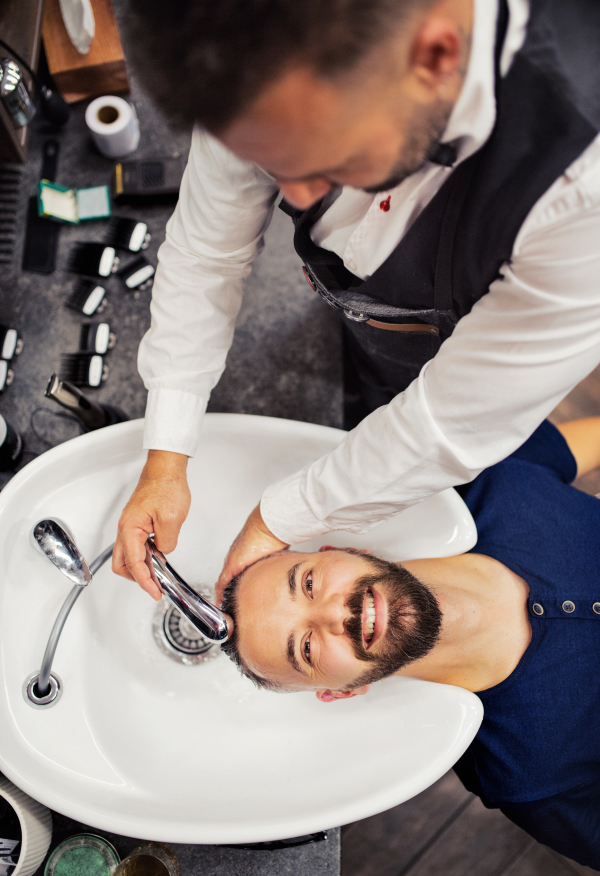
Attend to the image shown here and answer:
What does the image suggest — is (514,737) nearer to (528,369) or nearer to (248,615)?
(248,615)

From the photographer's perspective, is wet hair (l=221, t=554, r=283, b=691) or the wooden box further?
the wooden box

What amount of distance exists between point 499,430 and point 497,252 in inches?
9.2

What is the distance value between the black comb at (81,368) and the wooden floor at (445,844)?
148cm

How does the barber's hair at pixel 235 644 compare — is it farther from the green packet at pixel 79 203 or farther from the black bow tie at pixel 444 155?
the green packet at pixel 79 203

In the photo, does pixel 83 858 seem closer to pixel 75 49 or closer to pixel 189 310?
pixel 189 310

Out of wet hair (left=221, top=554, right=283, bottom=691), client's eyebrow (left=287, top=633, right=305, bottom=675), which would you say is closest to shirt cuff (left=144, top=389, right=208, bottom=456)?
wet hair (left=221, top=554, right=283, bottom=691)

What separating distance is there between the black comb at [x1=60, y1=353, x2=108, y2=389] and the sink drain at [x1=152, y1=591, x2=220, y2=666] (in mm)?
517

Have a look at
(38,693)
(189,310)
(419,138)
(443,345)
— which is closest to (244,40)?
(419,138)

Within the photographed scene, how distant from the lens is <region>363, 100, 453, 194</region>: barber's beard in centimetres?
45

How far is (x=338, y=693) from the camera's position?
40.2 inches

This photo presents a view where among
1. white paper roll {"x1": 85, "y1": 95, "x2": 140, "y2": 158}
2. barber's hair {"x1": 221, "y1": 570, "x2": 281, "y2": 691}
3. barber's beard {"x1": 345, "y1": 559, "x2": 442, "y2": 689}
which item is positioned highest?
white paper roll {"x1": 85, "y1": 95, "x2": 140, "y2": 158}

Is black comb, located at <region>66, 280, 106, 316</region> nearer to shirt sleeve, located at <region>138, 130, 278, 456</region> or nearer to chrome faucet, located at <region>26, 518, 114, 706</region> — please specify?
shirt sleeve, located at <region>138, 130, 278, 456</region>

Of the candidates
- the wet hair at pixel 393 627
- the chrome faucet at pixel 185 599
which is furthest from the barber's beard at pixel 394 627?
the chrome faucet at pixel 185 599

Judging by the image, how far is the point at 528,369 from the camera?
64 centimetres
